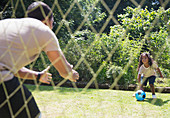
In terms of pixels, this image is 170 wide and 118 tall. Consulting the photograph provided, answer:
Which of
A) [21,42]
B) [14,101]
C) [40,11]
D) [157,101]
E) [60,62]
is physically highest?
[40,11]

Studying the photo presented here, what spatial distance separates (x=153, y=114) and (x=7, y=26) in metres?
2.69

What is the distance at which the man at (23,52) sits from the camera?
1.57 metres

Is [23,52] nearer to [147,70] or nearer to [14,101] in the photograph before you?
[14,101]

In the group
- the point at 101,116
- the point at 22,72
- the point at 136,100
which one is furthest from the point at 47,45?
the point at 136,100

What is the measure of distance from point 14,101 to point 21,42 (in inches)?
17.7

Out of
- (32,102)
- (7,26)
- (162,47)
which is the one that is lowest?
(162,47)

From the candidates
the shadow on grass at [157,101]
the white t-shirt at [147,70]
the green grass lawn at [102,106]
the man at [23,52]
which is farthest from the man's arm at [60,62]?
the white t-shirt at [147,70]

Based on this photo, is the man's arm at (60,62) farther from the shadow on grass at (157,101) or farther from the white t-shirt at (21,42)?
the shadow on grass at (157,101)

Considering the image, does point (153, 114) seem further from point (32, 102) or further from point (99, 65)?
point (99, 65)

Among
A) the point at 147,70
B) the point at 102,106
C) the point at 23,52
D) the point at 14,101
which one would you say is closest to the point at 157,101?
the point at 147,70

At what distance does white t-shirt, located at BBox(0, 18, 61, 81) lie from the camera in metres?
1.56

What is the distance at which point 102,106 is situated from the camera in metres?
4.14

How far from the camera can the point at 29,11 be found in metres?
1.80

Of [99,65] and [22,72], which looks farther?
[99,65]
